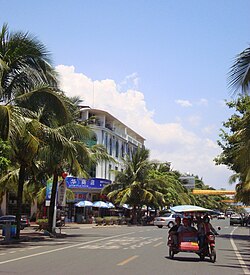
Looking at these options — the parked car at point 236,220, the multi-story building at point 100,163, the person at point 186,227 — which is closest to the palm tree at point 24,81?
the person at point 186,227

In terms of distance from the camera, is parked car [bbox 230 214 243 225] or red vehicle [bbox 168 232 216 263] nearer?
red vehicle [bbox 168 232 216 263]

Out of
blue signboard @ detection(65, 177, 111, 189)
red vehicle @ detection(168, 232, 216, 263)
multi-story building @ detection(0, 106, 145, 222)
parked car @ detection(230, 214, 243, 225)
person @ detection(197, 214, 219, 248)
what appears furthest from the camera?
parked car @ detection(230, 214, 243, 225)

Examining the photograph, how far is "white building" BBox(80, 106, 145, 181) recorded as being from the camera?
6190 centimetres

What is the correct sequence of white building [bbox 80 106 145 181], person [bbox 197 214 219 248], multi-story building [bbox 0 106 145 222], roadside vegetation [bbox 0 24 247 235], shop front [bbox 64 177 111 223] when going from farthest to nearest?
white building [bbox 80 106 145 181] → shop front [bbox 64 177 111 223] → multi-story building [bbox 0 106 145 222] → roadside vegetation [bbox 0 24 247 235] → person [bbox 197 214 219 248]

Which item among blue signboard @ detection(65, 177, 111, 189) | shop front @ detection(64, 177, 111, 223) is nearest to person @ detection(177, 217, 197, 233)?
blue signboard @ detection(65, 177, 111, 189)

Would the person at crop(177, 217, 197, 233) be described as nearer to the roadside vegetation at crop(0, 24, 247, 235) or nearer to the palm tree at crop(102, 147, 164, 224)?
the roadside vegetation at crop(0, 24, 247, 235)

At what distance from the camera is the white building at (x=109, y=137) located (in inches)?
2437

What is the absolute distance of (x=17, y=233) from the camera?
2556 centimetres

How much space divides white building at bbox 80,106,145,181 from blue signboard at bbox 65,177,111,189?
8.04 ft

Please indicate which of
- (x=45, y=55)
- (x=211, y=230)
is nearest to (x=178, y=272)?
(x=211, y=230)

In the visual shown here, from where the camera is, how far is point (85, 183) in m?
57.1

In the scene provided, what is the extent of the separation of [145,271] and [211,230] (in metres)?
4.40

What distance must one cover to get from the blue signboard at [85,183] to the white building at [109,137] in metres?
2.45

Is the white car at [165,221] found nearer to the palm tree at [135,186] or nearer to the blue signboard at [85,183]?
the palm tree at [135,186]
